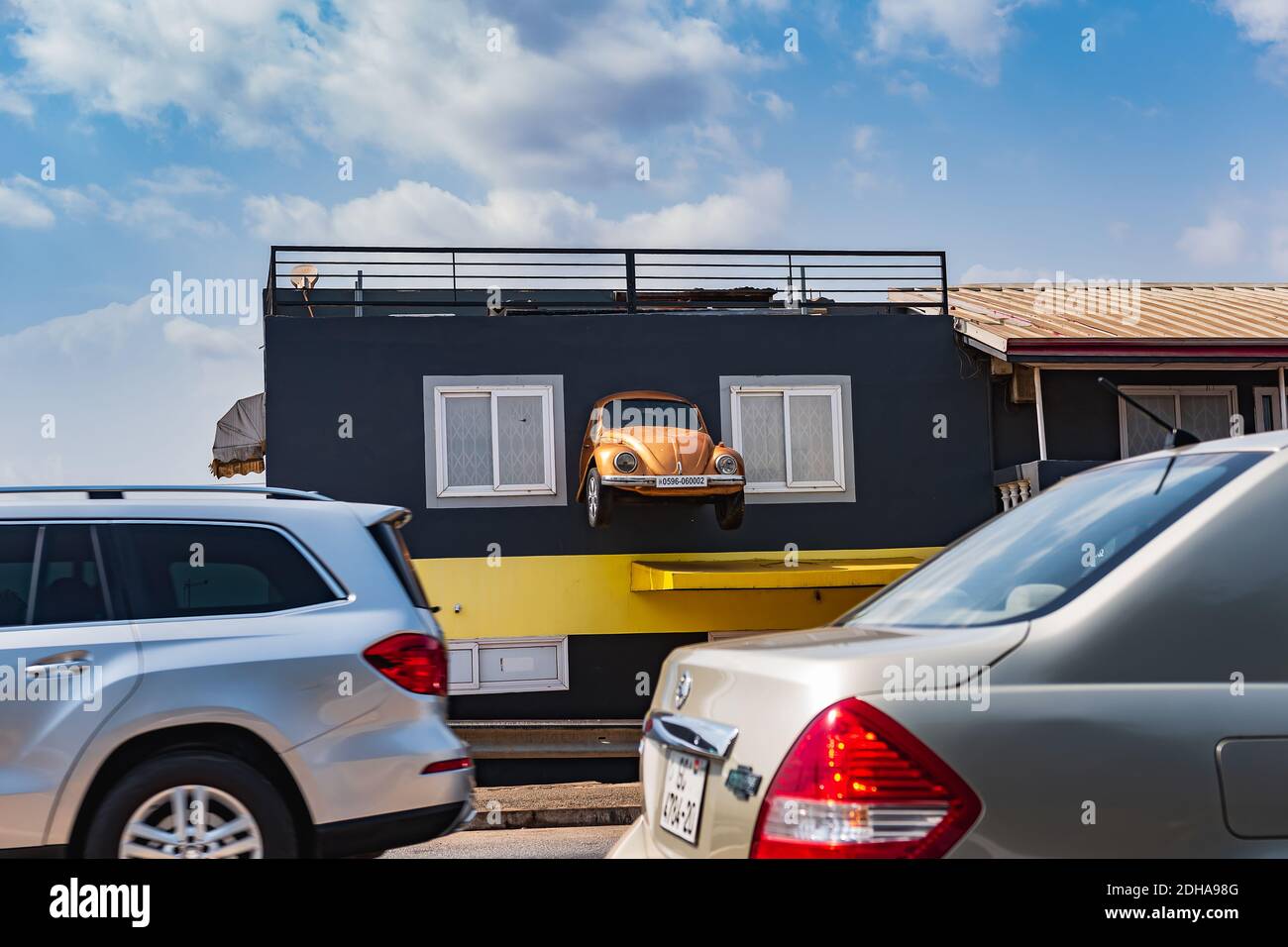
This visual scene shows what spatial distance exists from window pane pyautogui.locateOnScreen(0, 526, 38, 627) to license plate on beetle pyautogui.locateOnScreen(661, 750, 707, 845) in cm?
324

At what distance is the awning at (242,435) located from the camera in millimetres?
17844

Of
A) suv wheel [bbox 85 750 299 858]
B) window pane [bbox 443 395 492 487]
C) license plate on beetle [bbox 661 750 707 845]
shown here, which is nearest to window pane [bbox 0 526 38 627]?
suv wheel [bbox 85 750 299 858]

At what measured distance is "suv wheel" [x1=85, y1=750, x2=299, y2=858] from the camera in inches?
190

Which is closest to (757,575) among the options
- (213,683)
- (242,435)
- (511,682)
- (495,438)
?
(511,682)

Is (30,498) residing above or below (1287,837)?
above

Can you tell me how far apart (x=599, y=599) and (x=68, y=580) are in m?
11.5

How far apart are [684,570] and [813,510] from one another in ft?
8.58

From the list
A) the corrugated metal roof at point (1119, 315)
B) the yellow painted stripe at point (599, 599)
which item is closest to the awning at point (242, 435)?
the yellow painted stripe at point (599, 599)

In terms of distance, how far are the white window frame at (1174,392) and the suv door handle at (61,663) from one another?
15.5 meters

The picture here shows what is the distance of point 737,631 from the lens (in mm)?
16547

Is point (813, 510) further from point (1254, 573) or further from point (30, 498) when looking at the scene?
point (1254, 573)

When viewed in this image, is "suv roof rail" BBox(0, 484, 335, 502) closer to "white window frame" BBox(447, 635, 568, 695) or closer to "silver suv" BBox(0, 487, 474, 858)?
"silver suv" BBox(0, 487, 474, 858)
